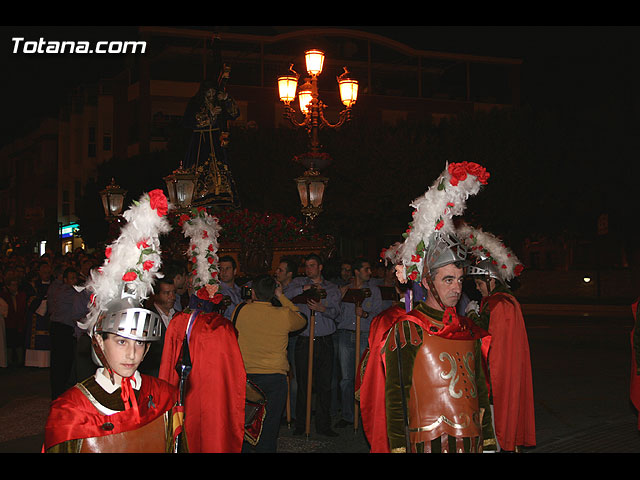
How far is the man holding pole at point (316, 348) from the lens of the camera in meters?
8.52

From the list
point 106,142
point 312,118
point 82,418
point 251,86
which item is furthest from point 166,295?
point 106,142

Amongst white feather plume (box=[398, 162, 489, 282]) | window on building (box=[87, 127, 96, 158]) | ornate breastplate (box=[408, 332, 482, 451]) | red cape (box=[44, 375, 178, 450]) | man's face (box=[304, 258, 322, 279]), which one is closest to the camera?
red cape (box=[44, 375, 178, 450])

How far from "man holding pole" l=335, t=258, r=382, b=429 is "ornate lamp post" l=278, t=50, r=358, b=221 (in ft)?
11.2

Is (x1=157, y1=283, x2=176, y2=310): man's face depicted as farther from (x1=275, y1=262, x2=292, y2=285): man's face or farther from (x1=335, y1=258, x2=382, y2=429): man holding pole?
(x1=335, y1=258, x2=382, y2=429): man holding pole

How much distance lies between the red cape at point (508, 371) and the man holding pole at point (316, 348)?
206cm

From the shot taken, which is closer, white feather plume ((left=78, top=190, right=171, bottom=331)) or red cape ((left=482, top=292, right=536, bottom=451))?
white feather plume ((left=78, top=190, right=171, bottom=331))

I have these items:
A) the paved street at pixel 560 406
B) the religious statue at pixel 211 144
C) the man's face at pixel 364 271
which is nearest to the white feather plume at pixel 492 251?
the man's face at pixel 364 271

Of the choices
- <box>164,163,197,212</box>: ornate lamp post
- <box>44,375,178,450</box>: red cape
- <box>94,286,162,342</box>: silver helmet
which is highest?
<box>164,163,197,212</box>: ornate lamp post

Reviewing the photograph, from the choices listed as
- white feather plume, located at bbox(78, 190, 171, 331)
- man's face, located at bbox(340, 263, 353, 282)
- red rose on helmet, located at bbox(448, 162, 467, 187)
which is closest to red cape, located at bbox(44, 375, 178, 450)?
white feather plume, located at bbox(78, 190, 171, 331)

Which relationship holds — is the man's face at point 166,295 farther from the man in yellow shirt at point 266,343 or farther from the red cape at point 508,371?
the red cape at point 508,371

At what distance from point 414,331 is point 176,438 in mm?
1665

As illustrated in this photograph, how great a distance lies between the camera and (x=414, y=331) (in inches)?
178

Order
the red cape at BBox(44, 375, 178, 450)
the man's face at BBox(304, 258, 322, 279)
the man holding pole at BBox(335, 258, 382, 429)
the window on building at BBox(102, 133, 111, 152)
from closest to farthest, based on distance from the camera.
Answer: the red cape at BBox(44, 375, 178, 450)
the man holding pole at BBox(335, 258, 382, 429)
the man's face at BBox(304, 258, 322, 279)
the window on building at BBox(102, 133, 111, 152)

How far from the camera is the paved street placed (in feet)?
26.0
